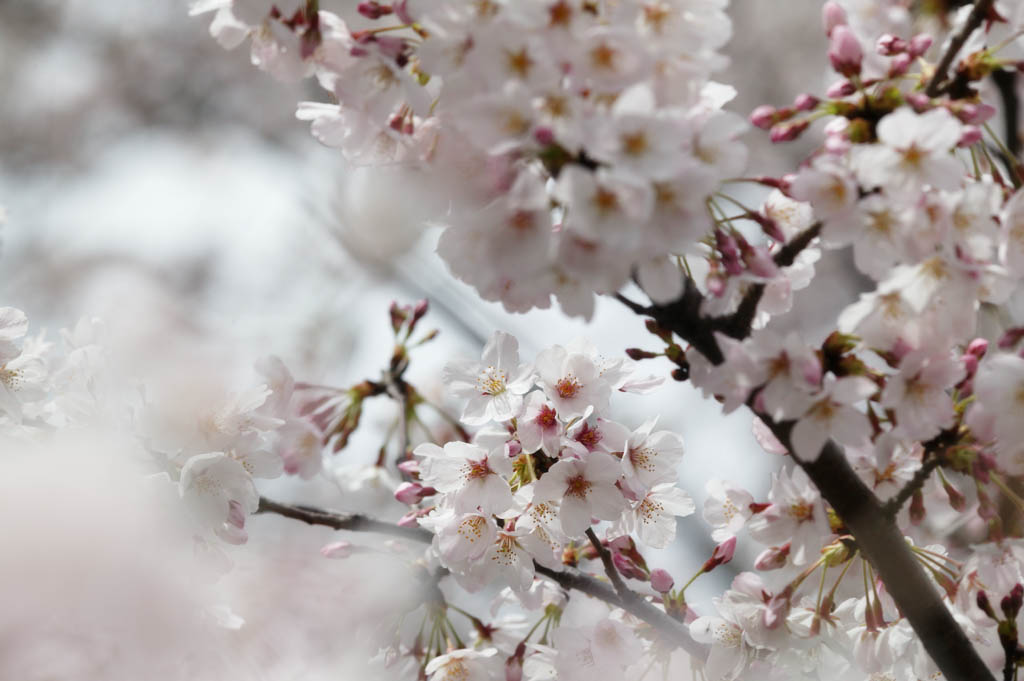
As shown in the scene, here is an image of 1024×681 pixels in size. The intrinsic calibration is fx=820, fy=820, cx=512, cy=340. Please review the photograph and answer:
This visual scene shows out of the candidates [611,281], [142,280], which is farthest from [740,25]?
[611,281]

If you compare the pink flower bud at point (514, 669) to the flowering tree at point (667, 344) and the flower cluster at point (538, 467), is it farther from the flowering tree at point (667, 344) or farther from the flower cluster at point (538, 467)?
the flower cluster at point (538, 467)

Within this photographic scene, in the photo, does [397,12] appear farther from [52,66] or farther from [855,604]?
[52,66]

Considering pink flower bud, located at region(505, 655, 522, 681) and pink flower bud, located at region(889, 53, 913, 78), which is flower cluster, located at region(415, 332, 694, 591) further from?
pink flower bud, located at region(889, 53, 913, 78)

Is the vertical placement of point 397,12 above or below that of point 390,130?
above

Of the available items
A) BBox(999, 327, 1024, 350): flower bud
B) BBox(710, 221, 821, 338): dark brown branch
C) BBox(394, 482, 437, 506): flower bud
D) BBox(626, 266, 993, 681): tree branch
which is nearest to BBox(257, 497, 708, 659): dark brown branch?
BBox(394, 482, 437, 506): flower bud

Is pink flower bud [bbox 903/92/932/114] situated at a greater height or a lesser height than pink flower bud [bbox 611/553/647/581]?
greater

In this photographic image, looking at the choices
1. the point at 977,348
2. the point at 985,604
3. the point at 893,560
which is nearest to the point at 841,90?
the point at 977,348

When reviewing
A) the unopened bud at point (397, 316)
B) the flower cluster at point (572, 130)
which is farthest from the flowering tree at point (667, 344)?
the unopened bud at point (397, 316)
